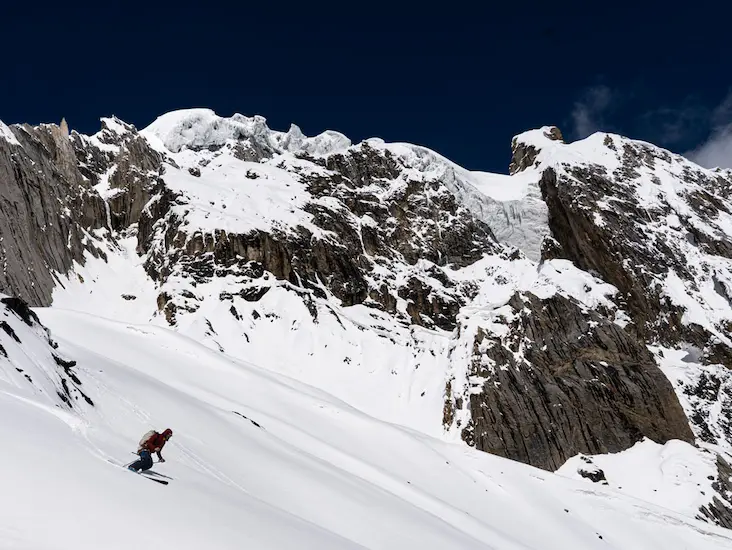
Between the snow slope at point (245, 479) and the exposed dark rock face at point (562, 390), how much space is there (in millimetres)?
26663

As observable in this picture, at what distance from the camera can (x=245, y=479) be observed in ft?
62.0

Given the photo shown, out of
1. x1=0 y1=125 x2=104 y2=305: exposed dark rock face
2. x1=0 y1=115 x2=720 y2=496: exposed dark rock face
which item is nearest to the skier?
x1=0 y1=115 x2=720 y2=496: exposed dark rock face

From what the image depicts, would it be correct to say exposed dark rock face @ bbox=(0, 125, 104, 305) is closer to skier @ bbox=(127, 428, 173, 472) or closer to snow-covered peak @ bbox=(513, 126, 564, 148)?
skier @ bbox=(127, 428, 173, 472)

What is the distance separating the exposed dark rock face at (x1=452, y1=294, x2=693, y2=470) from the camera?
248 ft

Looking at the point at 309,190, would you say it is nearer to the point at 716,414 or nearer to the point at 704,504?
the point at 716,414

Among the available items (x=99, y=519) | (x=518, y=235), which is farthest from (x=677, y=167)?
(x=99, y=519)

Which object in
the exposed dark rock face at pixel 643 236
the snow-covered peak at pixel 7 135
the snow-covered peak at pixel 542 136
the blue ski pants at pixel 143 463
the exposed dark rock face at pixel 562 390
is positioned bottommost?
the blue ski pants at pixel 143 463

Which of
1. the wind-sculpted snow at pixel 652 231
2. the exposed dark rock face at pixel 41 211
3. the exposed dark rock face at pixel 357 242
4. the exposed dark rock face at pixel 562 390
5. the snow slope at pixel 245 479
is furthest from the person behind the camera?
the exposed dark rock face at pixel 357 242

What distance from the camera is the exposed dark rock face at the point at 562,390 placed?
75688mm

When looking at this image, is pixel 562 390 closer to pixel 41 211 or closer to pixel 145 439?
pixel 145 439

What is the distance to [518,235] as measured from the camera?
152375 millimetres

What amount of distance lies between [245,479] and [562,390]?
67.3 meters

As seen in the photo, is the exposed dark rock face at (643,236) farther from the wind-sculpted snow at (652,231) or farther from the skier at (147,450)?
the skier at (147,450)

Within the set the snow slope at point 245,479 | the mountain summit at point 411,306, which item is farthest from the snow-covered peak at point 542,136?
the snow slope at point 245,479
